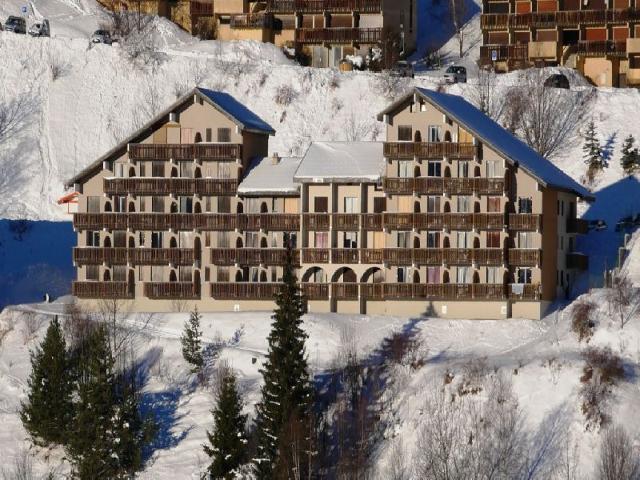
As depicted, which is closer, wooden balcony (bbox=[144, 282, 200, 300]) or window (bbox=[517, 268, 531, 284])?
window (bbox=[517, 268, 531, 284])

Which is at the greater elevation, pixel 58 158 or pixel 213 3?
pixel 213 3

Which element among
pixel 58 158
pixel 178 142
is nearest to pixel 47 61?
pixel 58 158

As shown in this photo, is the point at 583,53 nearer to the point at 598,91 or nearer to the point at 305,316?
the point at 598,91

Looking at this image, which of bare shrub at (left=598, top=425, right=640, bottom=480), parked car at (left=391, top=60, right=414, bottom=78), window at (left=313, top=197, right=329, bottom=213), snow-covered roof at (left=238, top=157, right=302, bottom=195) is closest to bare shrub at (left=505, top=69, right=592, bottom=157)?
parked car at (left=391, top=60, right=414, bottom=78)

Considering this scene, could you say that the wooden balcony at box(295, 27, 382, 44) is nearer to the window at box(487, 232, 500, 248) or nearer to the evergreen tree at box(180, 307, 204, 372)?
the window at box(487, 232, 500, 248)

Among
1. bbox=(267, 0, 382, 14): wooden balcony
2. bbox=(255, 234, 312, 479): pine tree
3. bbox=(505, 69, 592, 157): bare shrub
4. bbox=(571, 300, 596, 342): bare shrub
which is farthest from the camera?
bbox=(267, 0, 382, 14): wooden balcony
